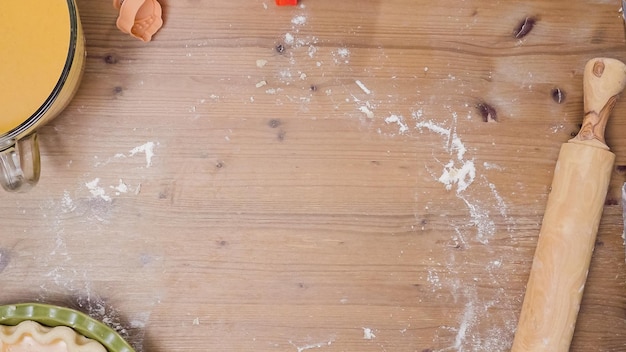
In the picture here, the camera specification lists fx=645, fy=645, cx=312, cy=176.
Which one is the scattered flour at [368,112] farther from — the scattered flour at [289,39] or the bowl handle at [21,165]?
the bowl handle at [21,165]

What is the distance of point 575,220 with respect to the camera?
3.27 feet

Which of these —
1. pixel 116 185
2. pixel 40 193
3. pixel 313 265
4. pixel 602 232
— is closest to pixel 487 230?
pixel 602 232

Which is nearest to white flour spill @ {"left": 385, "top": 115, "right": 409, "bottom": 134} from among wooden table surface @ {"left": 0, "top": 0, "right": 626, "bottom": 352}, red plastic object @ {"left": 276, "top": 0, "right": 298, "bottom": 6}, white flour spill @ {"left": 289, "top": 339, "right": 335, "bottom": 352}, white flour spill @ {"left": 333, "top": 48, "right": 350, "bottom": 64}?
wooden table surface @ {"left": 0, "top": 0, "right": 626, "bottom": 352}

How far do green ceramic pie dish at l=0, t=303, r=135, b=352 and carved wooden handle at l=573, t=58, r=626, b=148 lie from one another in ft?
2.58

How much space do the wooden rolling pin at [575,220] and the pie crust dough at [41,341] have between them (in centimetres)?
68

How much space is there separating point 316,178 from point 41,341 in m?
0.49

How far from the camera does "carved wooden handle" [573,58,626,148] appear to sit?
994 mm

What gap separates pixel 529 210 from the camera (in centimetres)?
106

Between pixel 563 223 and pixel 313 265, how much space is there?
399mm

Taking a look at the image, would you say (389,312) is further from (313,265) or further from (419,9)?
(419,9)

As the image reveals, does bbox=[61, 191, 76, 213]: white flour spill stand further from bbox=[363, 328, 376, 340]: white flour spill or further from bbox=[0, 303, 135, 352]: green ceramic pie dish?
bbox=[363, 328, 376, 340]: white flour spill

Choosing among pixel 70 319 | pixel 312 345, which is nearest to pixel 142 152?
pixel 70 319

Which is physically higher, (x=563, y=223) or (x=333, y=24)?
(x=563, y=223)

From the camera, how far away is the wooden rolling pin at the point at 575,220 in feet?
Result: 3.26
